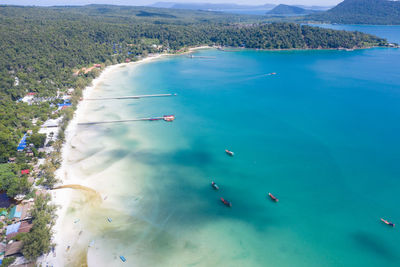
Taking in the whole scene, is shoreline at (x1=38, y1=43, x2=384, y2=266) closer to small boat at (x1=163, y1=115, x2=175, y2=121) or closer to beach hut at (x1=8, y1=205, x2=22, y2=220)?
beach hut at (x1=8, y1=205, x2=22, y2=220)

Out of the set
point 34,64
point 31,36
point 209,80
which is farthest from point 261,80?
point 31,36

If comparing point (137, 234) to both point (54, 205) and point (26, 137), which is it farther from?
point (26, 137)

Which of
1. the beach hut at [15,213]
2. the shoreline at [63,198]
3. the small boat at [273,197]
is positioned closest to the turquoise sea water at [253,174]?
the small boat at [273,197]

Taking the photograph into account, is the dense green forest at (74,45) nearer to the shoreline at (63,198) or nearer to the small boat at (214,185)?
the shoreline at (63,198)

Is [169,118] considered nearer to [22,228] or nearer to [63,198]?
[63,198]

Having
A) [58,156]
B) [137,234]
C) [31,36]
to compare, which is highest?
A: [31,36]

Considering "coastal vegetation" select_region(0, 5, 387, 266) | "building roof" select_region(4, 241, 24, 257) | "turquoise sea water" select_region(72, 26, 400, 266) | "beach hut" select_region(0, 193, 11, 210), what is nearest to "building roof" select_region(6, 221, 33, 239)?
"coastal vegetation" select_region(0, 5, 387, 266)
